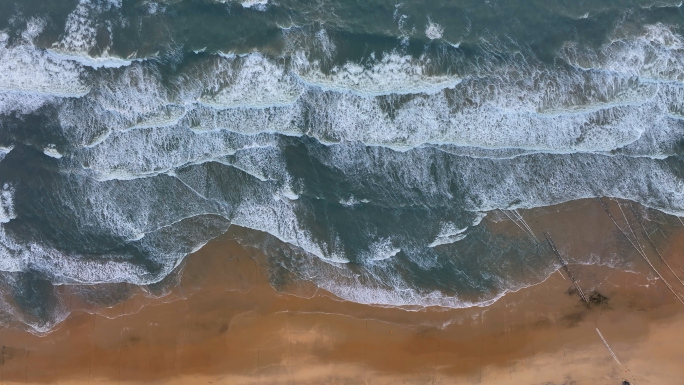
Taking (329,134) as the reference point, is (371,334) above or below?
below

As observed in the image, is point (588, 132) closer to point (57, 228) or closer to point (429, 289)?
point (429, 289)

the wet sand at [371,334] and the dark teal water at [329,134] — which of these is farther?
the wet sand at [371,334]

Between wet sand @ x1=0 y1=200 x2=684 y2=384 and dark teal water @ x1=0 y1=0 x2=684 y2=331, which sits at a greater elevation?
dark teal water @ x1=0 y1=0 x2=684 y2=331

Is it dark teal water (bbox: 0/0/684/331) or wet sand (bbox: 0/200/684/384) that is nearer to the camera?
dark teal water (bbox: 0/0/684/331)

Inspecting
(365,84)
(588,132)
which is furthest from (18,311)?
(588,132)
